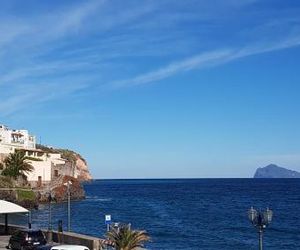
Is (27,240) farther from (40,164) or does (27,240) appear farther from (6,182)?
(40,164)

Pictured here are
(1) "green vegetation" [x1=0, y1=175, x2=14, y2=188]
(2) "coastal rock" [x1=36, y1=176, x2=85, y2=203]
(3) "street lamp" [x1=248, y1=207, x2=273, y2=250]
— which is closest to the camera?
(3) "street lamp" [x1=248, y1=207, x2=273, y2=250]

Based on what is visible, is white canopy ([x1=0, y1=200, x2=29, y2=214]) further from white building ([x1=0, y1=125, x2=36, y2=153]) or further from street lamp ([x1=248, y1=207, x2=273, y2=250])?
white building ([x1=0, y1=125, x2=36, y2=153])

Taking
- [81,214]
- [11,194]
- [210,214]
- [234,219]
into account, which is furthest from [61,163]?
[234,219]

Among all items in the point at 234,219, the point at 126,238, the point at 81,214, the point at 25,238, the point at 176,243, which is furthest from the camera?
the point at 81,214

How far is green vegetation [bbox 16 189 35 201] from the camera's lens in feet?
366

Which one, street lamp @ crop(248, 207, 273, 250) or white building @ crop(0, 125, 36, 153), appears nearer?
street lamp @ crop(248, 207, 273, 250)

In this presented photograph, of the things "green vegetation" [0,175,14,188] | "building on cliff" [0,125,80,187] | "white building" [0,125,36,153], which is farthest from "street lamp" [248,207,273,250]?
"white building" [0,125,36,153]

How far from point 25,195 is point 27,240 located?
278 ft

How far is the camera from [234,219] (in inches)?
3497

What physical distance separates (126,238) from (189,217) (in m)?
70.7

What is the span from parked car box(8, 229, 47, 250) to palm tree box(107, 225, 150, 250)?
7.75 meters

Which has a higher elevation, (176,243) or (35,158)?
(35,158)

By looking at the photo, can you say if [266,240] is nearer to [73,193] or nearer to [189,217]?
[189,217]

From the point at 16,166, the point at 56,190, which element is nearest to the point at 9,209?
the point at 16,166
